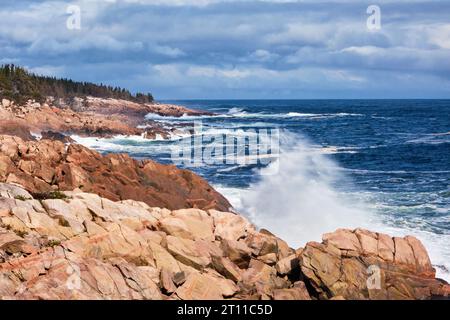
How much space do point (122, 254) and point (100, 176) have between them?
1208cm

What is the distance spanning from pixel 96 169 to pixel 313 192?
1356 cm

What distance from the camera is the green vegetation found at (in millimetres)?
87688

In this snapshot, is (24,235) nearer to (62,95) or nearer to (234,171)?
(234,171)

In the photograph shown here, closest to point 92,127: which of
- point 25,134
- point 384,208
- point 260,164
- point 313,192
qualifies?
point 25,134

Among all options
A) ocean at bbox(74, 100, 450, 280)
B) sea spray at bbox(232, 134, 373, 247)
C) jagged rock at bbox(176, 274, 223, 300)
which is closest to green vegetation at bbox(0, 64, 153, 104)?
ocean at bbox(74, 100, 450, 280)

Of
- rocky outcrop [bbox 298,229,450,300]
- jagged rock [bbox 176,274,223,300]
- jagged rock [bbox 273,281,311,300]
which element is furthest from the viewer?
rocky outcrop [bbox 298,229,450,300]

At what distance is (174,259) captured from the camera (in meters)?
19.3

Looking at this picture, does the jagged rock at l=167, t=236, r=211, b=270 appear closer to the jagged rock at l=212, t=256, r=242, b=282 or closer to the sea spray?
the jagged rock at l=212, t=256, r=242, b=282

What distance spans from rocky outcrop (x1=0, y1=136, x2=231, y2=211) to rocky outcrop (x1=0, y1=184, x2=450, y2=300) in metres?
5.22

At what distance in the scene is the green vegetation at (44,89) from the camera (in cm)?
8769

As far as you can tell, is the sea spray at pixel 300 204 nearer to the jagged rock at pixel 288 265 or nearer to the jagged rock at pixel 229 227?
the jagged rock at pixel 229 227

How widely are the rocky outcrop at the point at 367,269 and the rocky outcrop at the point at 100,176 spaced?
418 inches

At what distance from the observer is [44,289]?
50.4ft

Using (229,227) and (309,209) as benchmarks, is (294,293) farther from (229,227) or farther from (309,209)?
(309,209)
